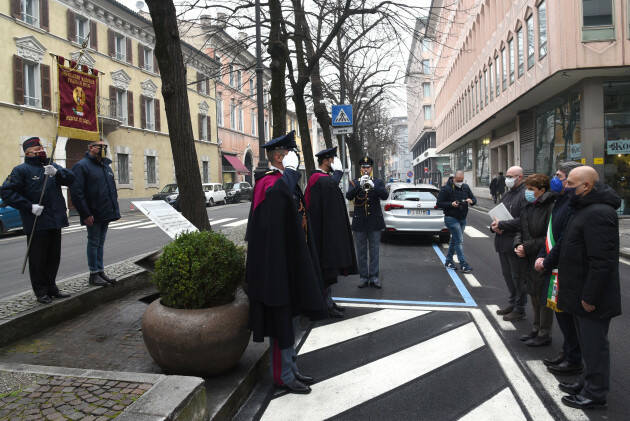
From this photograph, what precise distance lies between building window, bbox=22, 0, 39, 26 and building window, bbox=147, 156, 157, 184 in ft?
36.1

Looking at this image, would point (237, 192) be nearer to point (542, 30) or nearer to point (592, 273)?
point (542, 30)

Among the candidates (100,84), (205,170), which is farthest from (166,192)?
(205,170)

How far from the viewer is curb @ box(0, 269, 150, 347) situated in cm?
434

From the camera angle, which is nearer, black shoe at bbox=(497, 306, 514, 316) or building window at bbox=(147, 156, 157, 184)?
black shoe at bbox=(497, 306, 514, 316)

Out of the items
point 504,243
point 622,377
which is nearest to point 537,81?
point 504,243

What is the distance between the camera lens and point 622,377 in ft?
12.8

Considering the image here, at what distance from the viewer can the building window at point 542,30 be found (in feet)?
57.9

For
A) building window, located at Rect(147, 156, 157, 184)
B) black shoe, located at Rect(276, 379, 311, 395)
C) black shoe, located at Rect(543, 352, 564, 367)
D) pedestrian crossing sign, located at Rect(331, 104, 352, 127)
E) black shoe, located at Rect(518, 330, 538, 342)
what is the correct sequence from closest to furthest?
black shoe, located at Rect(276, 379, 311, 395) < black shoe, located at Rect(543, 352, 564, 367) < black shoe, located at Rect(518, 330, 538, 342) < pedestrian crossing sign, located at Rect(331, 104, 352, 127) < building window, located at Rect(147, 156, 157, 184)

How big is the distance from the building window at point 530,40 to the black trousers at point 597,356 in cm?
1861

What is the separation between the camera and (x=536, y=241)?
188 inches

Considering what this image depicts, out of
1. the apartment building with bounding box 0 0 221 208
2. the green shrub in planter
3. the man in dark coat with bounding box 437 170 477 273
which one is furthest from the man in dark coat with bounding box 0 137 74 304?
the apartment building with bounding box 0 0 221 208

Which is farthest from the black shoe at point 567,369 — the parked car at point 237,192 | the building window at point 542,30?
the parked car at point 237,192

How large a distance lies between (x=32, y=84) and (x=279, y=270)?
24.0m

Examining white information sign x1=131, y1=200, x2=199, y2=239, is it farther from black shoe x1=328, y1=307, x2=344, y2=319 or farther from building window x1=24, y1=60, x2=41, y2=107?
building window x1=24, y1=60, x2=41, y2=107
